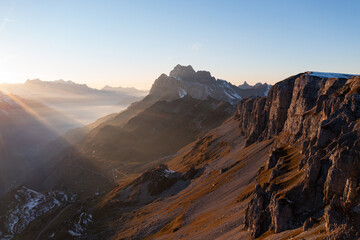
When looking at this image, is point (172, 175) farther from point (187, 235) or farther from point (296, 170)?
point (296, 170)

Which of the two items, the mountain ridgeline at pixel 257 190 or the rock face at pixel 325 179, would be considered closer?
the rock face at pixel 325 179

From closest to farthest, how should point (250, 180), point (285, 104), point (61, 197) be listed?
1. point (250, 180)
2. point (285, 104)
3. point (61, 197)

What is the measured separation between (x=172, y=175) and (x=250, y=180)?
64827 millimetres

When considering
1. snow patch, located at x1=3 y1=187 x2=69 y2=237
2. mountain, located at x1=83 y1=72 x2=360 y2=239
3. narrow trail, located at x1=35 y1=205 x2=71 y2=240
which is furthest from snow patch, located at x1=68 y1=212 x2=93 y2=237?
snow patch, located at x1=3 y1=187 x2=69 y2=237

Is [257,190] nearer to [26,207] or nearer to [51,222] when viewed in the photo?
[51,222]

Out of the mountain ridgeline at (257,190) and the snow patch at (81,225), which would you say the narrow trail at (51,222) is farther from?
the snow patch at (81,225)

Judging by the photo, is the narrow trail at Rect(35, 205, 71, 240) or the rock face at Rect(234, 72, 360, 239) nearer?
the rock face at Rect(234, 72, 360, 239)

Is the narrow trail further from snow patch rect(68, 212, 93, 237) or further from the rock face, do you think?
the rock face

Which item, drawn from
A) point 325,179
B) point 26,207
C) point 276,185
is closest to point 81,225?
point 26,207

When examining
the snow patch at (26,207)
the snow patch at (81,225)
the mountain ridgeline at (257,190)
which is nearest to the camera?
the mountain ridgeline at (257,190)

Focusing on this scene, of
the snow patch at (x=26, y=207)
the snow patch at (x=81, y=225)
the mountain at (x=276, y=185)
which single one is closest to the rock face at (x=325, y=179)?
the mountain at (x=276, y=185)

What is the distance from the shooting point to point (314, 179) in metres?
50.1

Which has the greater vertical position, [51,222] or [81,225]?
[81,225]

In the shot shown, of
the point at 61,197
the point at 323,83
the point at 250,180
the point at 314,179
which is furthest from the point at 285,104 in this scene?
the point at 61,197
